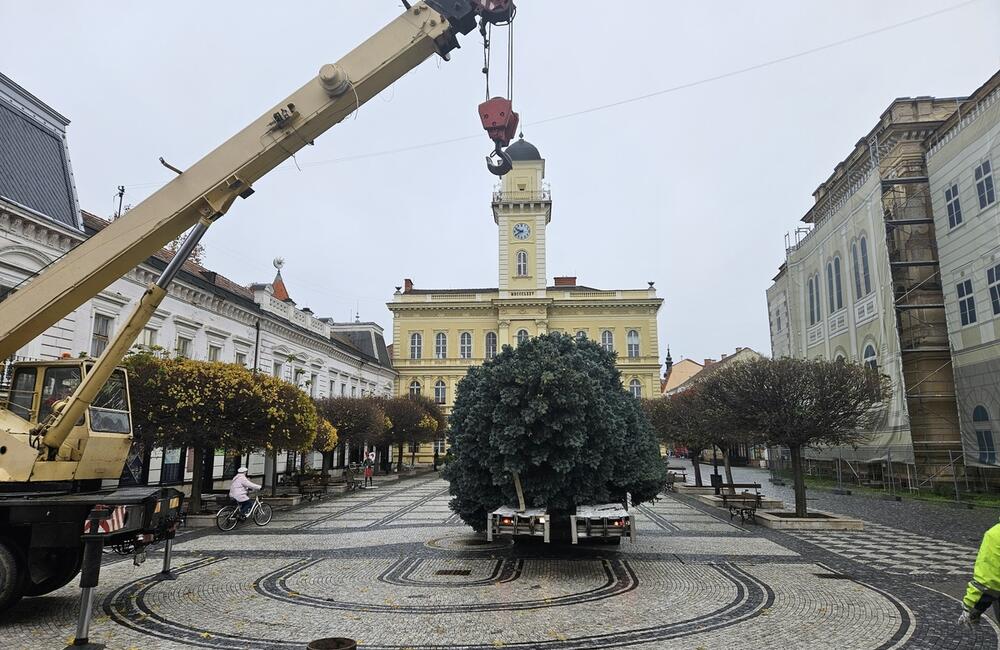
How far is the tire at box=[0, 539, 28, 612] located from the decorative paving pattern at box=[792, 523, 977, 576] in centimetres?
1254

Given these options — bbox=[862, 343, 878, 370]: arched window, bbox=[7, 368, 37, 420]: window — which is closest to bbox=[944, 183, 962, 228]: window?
bbox=[862, 343, 878, 370]: arched window

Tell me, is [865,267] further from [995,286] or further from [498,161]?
[498,161]

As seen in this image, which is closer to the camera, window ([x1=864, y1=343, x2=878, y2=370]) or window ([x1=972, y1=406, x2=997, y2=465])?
window ([x1=972, y1=406, x2=997, y2=465])

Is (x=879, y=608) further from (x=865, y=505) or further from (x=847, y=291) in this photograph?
(x=847, y=291)

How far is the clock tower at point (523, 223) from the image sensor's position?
54.7 meters

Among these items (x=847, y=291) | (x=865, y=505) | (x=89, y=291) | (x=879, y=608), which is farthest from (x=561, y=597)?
(x=847, y=291)

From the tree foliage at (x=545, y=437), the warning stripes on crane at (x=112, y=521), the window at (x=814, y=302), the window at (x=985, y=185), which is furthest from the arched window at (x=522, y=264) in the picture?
the warning stripes on crane at (x=112, y=521)

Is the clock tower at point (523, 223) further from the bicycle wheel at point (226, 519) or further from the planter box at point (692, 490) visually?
the bicycle wheel at point (226, 519)

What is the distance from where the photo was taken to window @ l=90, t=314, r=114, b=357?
64.0ft

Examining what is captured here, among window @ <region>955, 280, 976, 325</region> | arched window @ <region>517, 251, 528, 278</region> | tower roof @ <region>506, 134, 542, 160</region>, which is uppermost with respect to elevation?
tower roof @ <region>506, 134, 542, 160</region>

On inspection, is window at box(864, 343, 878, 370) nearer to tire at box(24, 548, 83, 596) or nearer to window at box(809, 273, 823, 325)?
window at box(809, 273, 823, 325)

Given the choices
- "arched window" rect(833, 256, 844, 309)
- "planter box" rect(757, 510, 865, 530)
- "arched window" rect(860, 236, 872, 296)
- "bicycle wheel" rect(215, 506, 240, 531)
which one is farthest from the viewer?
"arched window" rect(833, 256, 844, 309)

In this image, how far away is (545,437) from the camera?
33.3ft

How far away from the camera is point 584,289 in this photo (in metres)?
56.8
